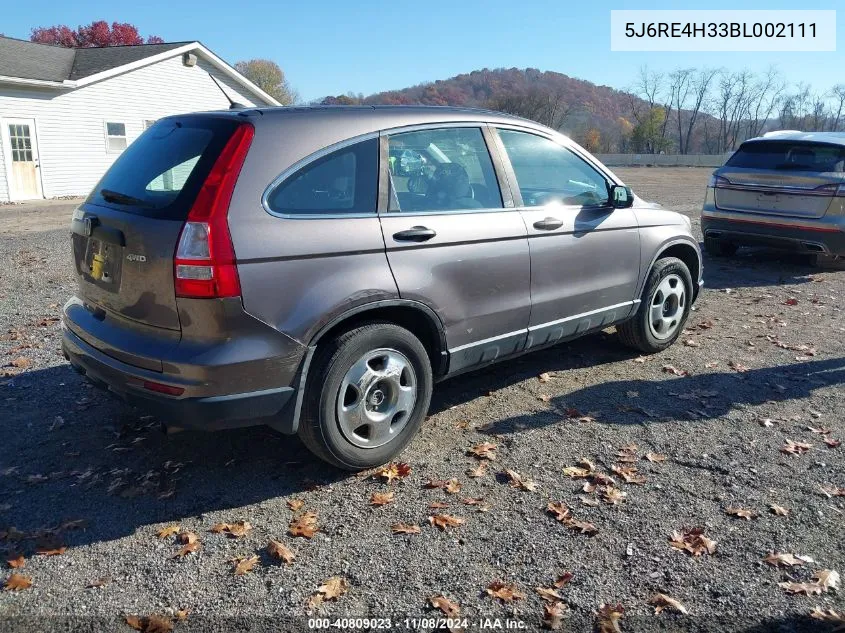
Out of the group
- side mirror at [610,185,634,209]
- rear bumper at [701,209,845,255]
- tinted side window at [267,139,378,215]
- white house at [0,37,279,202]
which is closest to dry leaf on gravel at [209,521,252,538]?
tinted side window at [267,139,378,215]

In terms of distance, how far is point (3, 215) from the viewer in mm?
16703

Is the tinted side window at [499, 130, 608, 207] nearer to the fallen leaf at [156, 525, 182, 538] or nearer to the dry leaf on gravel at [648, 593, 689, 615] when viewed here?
the dry leaf on gravel at [648, 593, 689, 615]

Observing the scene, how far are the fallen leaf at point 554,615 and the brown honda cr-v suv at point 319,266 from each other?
137 centimetres

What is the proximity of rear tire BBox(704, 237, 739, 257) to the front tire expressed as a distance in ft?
15.8

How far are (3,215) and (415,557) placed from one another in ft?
56.4

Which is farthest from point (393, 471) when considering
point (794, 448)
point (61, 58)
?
point (61, 58)

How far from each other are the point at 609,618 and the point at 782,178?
7943 mm

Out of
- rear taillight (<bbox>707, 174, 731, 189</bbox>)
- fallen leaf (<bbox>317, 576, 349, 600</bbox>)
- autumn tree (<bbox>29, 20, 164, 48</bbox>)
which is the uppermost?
autumn tree (<bbox>29, 20, 164, 48</bbox>)

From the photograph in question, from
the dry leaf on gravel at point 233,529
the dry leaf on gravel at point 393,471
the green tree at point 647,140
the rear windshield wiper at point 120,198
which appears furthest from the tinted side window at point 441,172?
the green tree at point 647,140

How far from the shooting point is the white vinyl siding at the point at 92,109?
67.2 ft

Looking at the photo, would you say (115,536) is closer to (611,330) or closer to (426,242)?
(426,242)

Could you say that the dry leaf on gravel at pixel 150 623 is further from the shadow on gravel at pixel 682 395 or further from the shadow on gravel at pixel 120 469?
→ the shadow on gravel at pixel 682 395

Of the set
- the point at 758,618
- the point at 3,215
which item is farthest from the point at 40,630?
the point at 3,215

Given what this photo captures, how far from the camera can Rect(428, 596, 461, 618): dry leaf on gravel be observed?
9.20 ft
